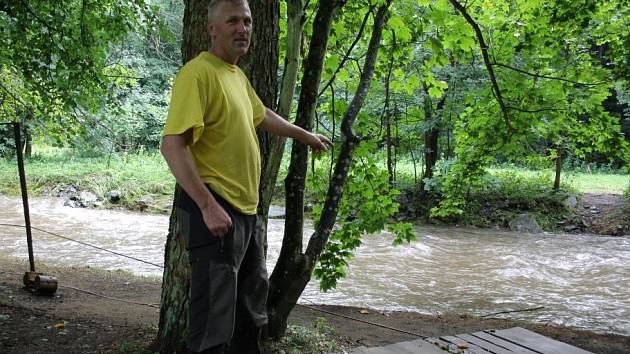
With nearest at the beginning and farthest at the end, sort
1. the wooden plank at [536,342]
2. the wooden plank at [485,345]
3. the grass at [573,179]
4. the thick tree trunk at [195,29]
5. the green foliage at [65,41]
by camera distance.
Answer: the thick tree trunk at [195,29], the wooden plank at [485,345], the wooden plank at [536,342], the green foliage at [65,41], the grass at [573,179]

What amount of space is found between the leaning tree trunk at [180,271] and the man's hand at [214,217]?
0.93 metres

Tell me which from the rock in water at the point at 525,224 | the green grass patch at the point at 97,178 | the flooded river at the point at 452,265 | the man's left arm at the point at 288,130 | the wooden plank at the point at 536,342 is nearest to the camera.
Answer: the man's left arm at the point at 288,130

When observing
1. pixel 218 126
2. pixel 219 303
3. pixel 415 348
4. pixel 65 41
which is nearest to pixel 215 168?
pixel 218 126

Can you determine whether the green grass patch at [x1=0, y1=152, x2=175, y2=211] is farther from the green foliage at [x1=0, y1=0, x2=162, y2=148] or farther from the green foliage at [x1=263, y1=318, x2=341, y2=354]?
the green foliage at [x1=263, y1=318, x2=341, y2=354]

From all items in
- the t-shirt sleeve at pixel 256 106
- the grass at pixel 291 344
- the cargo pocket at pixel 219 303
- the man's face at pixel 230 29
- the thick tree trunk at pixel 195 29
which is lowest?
the grass at pixel 291 344

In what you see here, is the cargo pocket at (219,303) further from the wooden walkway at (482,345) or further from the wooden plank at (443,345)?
the wooden plank at (443,345)

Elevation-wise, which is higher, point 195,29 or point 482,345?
point 195,29

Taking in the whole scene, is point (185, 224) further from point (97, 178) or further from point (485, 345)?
point (97, 178)

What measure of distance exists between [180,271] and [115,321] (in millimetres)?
1527

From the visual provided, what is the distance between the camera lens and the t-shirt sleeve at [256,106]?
2527 millimetres

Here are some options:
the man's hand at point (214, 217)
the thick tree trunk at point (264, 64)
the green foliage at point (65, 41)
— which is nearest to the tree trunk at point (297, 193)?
the thick tree trunk at point (264, 64)

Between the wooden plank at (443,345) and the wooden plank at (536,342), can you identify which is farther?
the wooden plank at (536,342)

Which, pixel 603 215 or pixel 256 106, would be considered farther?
pixel 603 215

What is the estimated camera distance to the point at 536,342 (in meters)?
3.94
